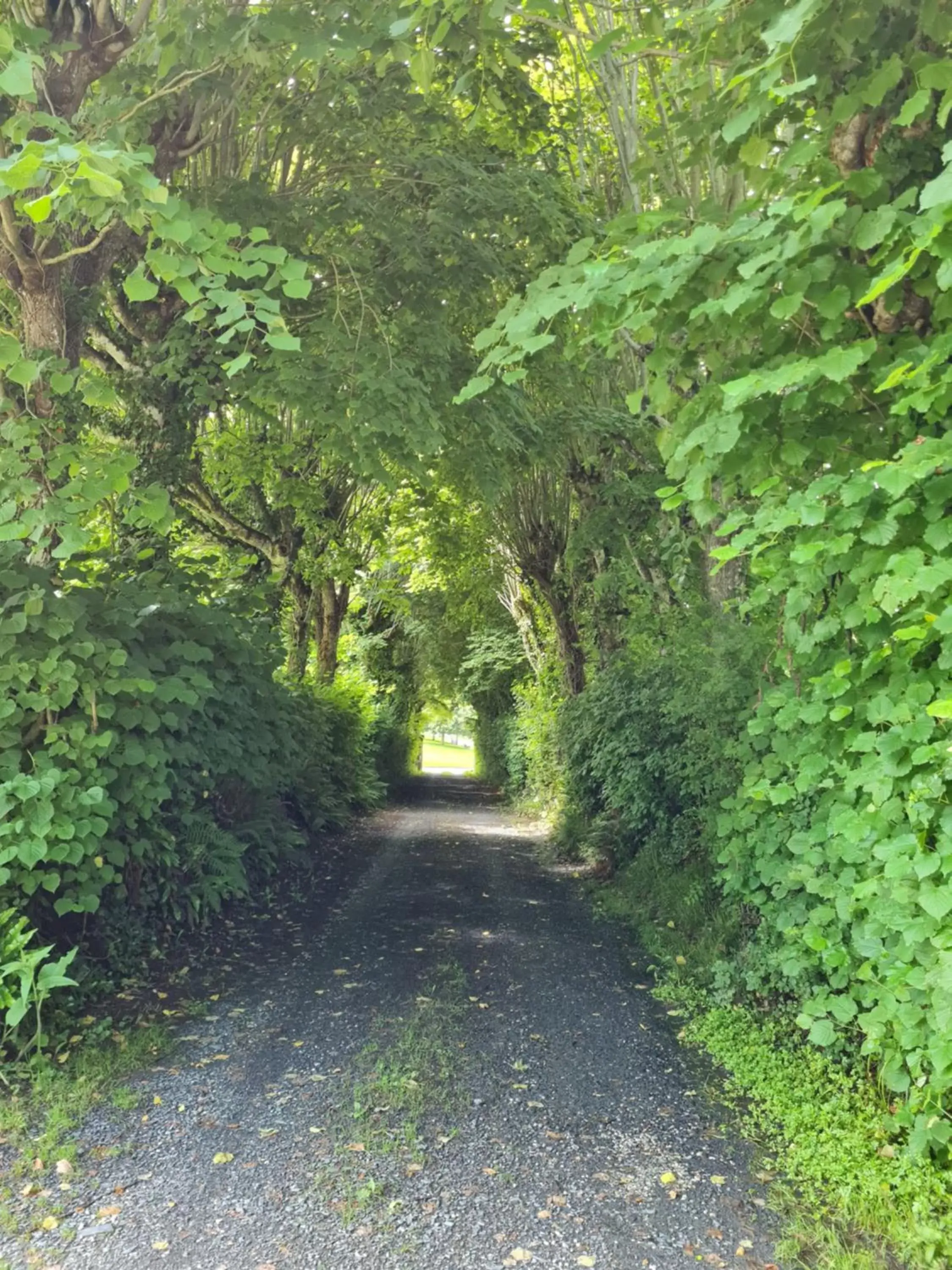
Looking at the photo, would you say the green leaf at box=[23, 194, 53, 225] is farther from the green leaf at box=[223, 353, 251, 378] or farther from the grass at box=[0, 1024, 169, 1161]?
the grass at box=[0, 1024, 169, 1161]

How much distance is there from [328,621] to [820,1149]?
1305 cm

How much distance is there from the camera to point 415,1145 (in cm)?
348

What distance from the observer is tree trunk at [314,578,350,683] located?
50.2ft

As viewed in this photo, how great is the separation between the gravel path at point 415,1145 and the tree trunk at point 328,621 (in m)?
9.63

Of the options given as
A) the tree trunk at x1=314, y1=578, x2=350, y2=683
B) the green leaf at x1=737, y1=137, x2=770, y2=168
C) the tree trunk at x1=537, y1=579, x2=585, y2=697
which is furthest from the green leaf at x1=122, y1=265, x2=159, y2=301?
the tree trunk at x1=314, y1=578, x2=350, y2=683

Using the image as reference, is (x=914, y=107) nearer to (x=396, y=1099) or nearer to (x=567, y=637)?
(x=396, y=1099)

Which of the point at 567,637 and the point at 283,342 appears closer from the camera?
the point at 283,342

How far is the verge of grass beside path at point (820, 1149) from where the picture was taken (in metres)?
2.78

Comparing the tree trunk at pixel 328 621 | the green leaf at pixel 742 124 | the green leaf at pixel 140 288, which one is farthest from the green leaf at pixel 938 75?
the tree trunk at pixel 328 621

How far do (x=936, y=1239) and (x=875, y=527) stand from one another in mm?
2363

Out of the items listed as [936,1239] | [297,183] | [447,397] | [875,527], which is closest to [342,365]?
[447,397]

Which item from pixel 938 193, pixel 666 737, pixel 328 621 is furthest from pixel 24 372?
pixel 328 621

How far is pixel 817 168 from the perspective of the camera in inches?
117

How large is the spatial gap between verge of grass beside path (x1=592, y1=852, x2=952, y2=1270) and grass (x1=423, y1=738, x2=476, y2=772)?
2454 inches
